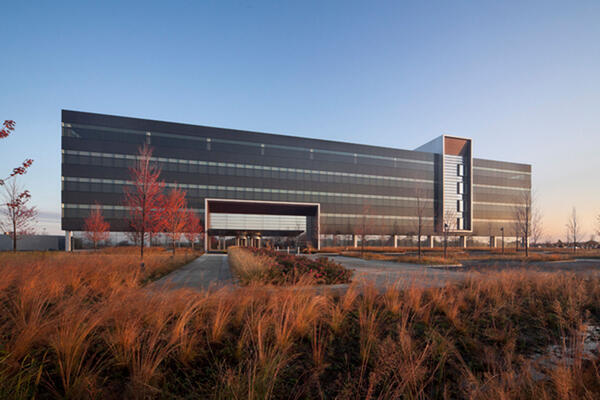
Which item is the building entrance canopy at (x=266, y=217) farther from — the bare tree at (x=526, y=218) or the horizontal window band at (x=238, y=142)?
the bare tree at (x=526, y=218)

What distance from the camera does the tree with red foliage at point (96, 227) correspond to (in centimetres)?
3378

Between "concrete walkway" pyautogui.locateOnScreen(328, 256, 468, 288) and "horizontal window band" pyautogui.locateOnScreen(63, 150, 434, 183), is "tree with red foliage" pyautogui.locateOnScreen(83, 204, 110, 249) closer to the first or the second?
"horizontal window band" pyautogui.locateOnScreen(63, 150, 434, 183)

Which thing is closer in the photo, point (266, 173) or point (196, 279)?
point (196, 279)

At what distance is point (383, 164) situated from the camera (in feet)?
171

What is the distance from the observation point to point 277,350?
362 cm

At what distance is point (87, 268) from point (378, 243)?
47.1m

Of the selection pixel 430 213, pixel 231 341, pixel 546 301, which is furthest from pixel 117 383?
pixel 430 213

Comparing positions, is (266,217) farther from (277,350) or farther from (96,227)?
(277,350)

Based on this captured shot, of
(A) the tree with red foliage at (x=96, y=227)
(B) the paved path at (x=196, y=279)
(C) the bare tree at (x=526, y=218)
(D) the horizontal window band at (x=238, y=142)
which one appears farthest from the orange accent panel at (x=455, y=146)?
(A) the tree with red foliage at (x=96, y=227)

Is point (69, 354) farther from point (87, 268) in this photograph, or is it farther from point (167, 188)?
point (167, 188)

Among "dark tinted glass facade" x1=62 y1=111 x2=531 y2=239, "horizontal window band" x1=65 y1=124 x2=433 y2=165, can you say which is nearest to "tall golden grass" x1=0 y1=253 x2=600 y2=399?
"dark tinted glass facade" x1=62 y1=111 x2=531 y2=239

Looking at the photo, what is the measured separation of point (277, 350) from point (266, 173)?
4272 cm

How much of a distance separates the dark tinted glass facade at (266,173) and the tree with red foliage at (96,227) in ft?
4.64

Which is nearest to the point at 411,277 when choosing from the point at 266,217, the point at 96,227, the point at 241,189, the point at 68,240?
the point at 241,189
